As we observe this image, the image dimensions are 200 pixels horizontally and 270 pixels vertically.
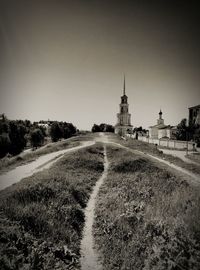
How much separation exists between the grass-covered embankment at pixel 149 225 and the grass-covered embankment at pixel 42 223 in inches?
46.9

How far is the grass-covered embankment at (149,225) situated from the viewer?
6.59 meters

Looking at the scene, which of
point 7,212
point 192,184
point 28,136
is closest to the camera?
point 7,212

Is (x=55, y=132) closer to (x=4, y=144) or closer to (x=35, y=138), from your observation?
(x=35, y=138)

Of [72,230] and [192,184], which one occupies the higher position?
[192,184]

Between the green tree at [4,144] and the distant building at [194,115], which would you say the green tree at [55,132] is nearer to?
the green tree at [4,144]

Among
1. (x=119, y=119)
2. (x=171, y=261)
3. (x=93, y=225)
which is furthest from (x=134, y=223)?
(x=119, y=119)

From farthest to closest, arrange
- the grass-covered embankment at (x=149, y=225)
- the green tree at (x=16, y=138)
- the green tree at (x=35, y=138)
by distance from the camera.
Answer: the green tree at (x=35, y=138), the green tree at (x=16, y=138), the grass-covered embankment at (x=149, y=225)

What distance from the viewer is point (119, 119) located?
3994 inches

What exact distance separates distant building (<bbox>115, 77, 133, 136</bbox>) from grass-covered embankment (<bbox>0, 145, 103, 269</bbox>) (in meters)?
86.6

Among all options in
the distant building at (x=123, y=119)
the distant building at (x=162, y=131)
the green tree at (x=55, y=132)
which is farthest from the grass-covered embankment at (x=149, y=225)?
the distant building at (x=123, y=119)

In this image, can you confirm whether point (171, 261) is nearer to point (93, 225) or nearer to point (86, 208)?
point (93, 225)

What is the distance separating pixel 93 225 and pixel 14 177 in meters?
6.55

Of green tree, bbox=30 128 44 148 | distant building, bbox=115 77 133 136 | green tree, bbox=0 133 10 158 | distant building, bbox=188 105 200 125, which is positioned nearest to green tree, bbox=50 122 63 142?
green tree, bbox=30 128 44 148

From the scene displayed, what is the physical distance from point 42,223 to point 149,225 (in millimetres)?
4183
